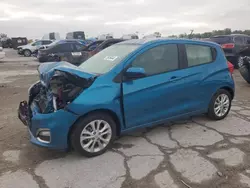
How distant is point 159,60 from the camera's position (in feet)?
13.5

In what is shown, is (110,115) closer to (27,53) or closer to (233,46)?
(233,46)

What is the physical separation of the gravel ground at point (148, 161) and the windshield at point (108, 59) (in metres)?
1.22

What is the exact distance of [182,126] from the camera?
188 inches

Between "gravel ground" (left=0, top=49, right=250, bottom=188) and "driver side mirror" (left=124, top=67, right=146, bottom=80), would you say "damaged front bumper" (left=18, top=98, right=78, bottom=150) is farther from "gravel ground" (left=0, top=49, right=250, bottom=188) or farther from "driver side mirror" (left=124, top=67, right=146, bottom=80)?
"driver side mirror" (left=124, top=67, right=146, bottom=80)

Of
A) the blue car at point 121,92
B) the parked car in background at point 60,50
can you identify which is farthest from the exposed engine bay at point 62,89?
the parked car in background at point 60,50

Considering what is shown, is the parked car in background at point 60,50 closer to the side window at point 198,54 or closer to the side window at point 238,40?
the side window at point 238,40

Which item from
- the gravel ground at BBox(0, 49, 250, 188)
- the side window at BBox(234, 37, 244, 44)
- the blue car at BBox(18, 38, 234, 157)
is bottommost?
the gravel ground at BBox(0, 49, 250, 188)

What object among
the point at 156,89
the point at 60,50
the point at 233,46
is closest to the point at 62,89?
the point at 156,89

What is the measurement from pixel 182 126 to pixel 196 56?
1.31 meters

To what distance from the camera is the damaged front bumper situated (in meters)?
3.32

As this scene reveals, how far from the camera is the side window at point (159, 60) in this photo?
13.0ft

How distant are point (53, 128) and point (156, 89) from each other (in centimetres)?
163

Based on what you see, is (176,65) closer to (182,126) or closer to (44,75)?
(182,126)

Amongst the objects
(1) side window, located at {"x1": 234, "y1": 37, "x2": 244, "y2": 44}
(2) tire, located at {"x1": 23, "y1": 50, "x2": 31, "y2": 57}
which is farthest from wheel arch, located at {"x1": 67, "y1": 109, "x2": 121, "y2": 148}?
(2) tire, located at {"x1": 23, "y1": 50, "x2": 31, "y2": 57}
